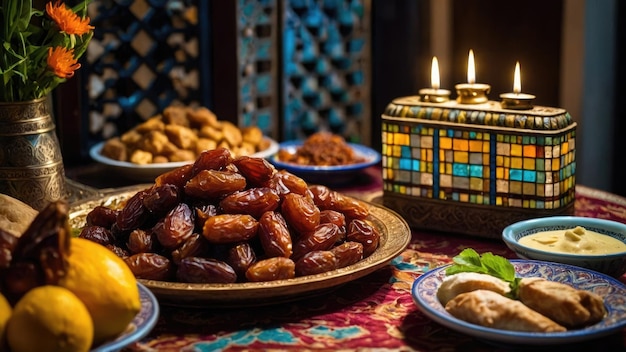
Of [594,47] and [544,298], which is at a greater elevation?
[594,47]

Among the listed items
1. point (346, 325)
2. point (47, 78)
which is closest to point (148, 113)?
point (47, 78)

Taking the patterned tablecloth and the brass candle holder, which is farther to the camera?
the brass candle holder

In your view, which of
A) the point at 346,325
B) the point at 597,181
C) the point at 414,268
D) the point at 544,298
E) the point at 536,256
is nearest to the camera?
the point at 544,298

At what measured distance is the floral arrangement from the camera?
1.81m

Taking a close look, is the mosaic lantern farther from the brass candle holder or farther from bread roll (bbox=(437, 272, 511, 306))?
bread roll (bbox=(437, 272, 511, 306))

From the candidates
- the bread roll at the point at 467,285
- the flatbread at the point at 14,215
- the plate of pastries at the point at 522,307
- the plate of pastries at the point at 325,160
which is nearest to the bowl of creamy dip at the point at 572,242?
the plate of pastries at the point at 522,307

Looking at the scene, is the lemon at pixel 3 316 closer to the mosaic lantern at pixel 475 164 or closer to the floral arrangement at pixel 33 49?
the floral arrangement at pixel 33 49

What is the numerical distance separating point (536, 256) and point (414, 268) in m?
0.26

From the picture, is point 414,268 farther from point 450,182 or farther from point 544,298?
point 544,298

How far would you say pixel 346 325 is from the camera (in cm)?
151

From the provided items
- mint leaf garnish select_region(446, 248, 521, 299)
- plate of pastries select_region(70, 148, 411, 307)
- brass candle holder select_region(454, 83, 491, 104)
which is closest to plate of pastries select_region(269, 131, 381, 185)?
brass candle holder select_region(454, 83, 491, 104)

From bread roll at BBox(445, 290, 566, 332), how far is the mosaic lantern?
23.7 inches

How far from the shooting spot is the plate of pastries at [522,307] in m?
1.33

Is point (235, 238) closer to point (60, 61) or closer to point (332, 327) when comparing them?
point (332, 327)
